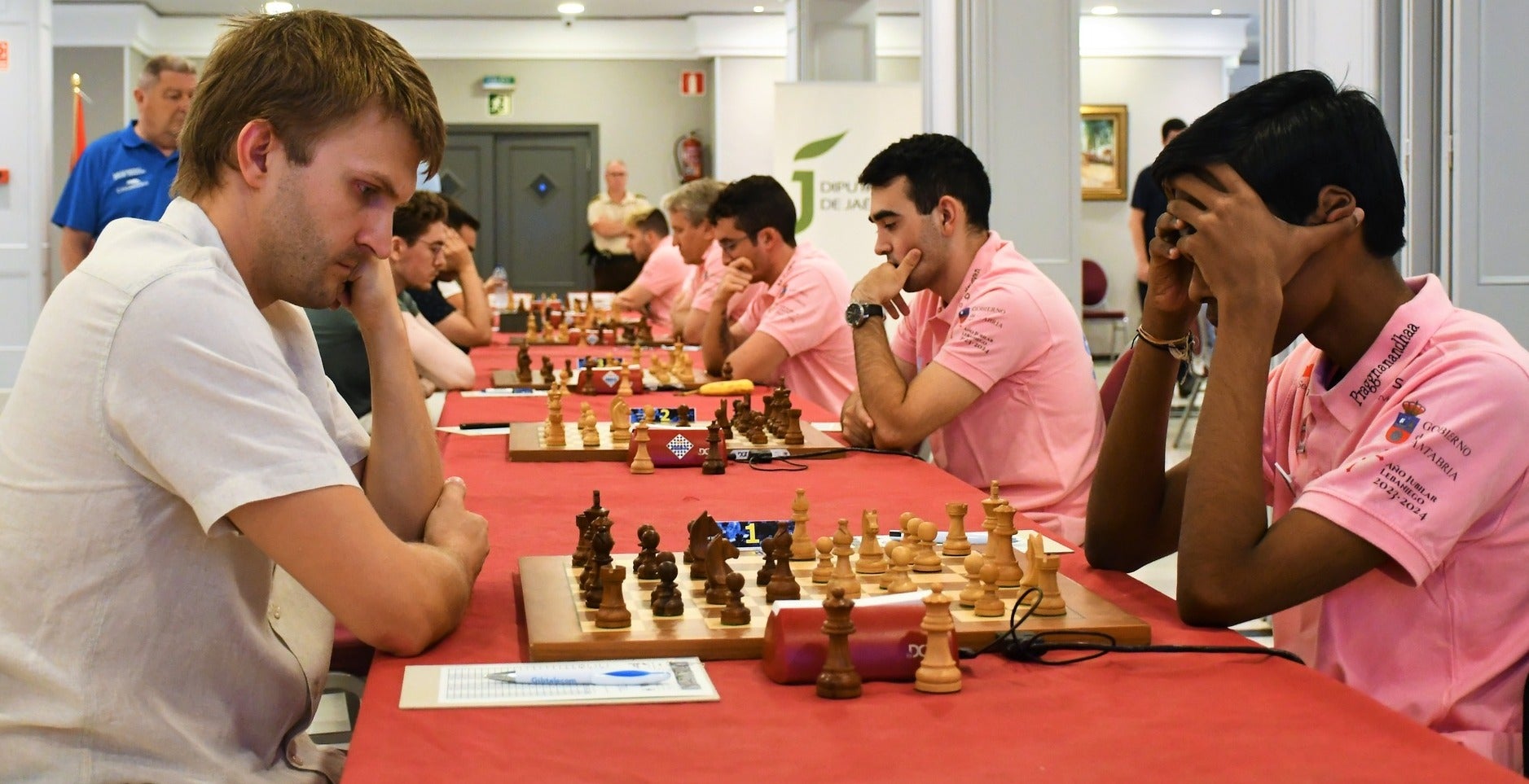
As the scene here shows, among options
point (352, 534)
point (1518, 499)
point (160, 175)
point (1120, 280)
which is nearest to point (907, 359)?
point (1518, 499)

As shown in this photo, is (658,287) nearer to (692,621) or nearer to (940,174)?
(940,174)

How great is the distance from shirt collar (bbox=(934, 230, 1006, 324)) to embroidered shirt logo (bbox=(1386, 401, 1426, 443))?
1539 millimetres

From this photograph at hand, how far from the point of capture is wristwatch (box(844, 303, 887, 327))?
3.18 metres

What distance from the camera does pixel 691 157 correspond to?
13508 millimetres

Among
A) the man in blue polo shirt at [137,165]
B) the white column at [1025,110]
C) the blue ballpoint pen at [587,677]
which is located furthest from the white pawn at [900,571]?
the white column at [1025,110]

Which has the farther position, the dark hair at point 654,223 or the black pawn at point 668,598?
the dark hair at point 654,223

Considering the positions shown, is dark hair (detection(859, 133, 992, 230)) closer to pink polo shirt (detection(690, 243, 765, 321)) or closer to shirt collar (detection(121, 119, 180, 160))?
pink polo shirt (detection(690, 243, 765, 321))

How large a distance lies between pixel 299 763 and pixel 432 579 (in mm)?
247

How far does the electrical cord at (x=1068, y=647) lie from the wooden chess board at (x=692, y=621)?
1 centimetres

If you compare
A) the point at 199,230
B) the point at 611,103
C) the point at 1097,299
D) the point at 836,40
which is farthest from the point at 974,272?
the point at 611,103

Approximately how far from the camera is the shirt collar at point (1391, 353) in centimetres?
158

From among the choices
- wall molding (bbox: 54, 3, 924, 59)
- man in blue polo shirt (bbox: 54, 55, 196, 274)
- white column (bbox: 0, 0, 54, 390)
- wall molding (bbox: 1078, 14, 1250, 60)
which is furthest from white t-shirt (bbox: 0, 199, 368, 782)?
wall molding (bbox: 1078, 14, 1250, 60)

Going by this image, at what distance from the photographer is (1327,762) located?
1.09 meters

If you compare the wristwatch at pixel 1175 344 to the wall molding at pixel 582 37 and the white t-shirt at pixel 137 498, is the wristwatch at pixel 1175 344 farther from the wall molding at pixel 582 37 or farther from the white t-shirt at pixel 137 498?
the wall molding at pixel 582 37
